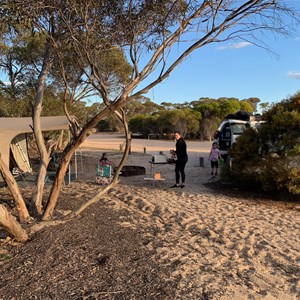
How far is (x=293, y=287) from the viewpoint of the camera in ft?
11.3

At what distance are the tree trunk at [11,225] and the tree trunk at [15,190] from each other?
780mm

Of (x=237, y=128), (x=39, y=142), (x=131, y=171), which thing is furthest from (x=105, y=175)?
(x=237, y=128)

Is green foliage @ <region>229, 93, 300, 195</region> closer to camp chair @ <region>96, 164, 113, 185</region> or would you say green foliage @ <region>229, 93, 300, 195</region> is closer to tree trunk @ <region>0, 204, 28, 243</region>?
camp chair @ <region>96, 164, 113, 185</region>

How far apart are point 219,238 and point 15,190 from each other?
10.3 feet

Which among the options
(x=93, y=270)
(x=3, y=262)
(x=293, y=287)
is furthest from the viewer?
(x=3, y=262)

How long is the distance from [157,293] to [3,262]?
1947 mm

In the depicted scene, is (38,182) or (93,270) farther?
(38,182)

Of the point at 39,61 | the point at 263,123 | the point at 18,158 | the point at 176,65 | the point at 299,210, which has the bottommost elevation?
the point at 299,210

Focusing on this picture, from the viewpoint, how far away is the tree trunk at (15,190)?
4.85 meters

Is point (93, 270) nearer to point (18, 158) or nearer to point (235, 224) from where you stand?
point (235, 224)

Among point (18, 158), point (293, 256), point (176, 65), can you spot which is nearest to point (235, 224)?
point (293, 256)

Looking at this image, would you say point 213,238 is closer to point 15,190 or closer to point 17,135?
point 15,190

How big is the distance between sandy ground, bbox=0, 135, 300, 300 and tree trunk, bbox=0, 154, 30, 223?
1.18 m

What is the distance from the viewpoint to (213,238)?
4848mm
